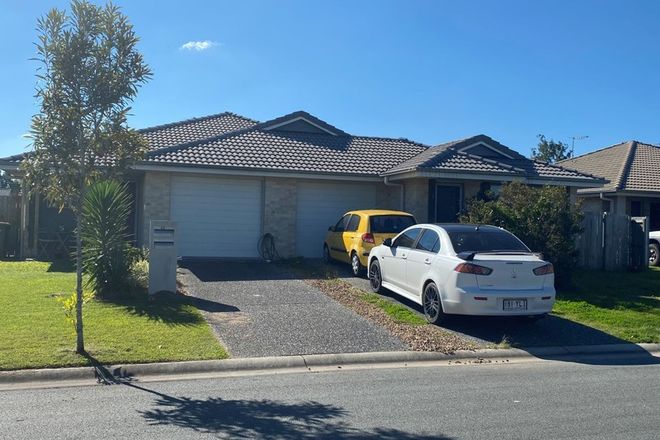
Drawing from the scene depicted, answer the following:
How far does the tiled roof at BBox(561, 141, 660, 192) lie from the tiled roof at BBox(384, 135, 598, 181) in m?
5.92

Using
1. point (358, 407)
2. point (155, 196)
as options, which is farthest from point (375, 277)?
point (155, 196)

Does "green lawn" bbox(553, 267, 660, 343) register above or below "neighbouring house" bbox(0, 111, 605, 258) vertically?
below

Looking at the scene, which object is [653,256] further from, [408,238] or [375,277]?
[408,238]

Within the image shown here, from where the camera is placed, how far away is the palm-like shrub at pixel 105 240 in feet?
36.6

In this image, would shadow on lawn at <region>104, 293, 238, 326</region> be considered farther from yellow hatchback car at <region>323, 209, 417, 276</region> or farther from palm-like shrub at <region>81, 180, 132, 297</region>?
yellow hatchback car at <region>323, 209, 417, 276</region>

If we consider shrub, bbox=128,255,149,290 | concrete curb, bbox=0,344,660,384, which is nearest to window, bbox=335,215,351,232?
shrub, bbox=128,255,149,290

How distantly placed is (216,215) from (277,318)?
800cm

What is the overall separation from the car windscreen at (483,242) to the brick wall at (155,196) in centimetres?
933

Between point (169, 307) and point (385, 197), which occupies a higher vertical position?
point (385, 197)

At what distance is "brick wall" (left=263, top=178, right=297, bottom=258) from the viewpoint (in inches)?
696

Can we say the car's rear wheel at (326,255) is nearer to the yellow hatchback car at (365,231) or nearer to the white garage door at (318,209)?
the yellow hatchback car at (365,231)

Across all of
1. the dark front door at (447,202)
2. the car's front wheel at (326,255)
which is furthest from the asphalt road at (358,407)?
the dark front door at (447,202)

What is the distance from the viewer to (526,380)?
23.8 ft

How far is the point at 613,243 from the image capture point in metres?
16.9
